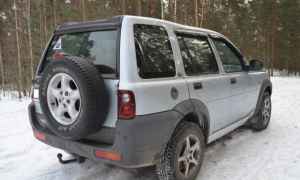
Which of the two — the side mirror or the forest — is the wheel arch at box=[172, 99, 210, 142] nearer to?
the side mirror

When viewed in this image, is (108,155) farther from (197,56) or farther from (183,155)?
(197,56)

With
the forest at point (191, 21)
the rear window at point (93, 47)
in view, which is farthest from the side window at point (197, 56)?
the forest at point (191, 21)

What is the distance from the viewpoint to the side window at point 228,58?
3240mm

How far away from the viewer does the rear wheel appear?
430 centimetres

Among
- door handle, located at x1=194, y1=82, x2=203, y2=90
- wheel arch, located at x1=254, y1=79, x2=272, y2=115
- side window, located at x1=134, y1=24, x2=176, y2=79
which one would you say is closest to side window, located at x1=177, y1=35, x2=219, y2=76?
door handle, located at x1=194, y1=82, x2=203, y2=90

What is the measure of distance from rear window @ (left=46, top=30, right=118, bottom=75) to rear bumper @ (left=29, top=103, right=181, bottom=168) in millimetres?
503

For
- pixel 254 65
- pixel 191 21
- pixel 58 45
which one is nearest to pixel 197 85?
pixel 58 45

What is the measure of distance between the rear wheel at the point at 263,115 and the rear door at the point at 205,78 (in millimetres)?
1397

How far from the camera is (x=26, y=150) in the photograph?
11.4ft

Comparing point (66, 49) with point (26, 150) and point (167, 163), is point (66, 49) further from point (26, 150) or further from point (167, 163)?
point (26, 150)

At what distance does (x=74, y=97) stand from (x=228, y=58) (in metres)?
2.42

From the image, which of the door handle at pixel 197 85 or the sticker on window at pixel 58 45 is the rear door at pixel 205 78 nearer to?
the door handle at pixel 197 85

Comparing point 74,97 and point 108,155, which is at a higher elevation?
point 74,97

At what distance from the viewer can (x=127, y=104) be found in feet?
6.07
